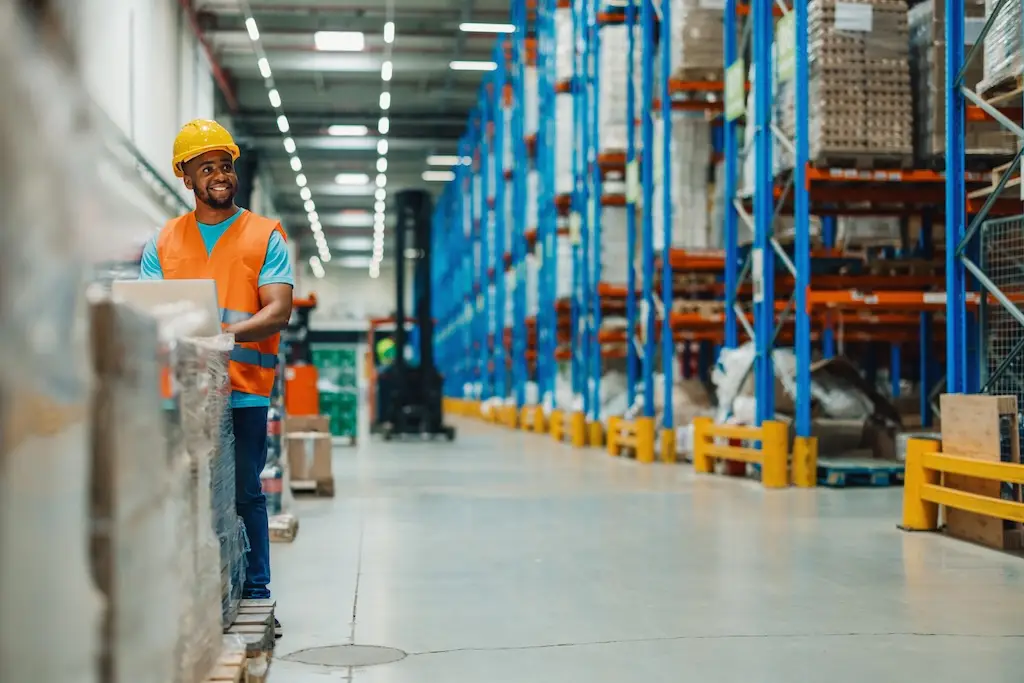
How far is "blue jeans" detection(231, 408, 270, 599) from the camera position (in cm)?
358

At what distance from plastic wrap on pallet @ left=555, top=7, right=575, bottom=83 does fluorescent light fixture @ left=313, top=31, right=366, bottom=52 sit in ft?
25.6

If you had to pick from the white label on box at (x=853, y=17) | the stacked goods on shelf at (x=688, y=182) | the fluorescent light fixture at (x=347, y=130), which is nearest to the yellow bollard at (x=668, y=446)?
the stacked goods on shelf at (x=688, y=182)

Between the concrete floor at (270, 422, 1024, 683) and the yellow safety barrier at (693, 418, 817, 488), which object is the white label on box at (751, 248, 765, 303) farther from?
the concrete floor at (270, 422, 1024, 683)

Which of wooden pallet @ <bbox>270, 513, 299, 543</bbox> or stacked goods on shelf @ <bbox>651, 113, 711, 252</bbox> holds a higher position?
stacked goods on shelf @ <bbox>651, 113, 711, 252</bbox>

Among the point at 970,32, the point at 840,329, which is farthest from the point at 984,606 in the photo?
the point at 840,329

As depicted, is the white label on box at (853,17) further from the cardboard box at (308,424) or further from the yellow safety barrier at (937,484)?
the cardboard box at (308,424)

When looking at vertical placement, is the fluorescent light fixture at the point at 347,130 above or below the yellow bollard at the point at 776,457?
above

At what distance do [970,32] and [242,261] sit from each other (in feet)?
17.8

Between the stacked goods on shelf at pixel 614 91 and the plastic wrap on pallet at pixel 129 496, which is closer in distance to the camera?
the plastic wrap on pallet at pixel 129 496

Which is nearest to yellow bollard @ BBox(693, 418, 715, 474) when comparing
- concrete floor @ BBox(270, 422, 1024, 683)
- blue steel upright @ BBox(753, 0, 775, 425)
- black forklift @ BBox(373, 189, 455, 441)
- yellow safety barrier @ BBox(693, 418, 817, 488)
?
yellow safety barrier @ BBox(693, 418, 817, 488)

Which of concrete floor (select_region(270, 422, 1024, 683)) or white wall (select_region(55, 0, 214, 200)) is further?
white wall (select_region(55, 0, 214, 200))

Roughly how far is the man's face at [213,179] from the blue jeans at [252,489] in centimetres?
65

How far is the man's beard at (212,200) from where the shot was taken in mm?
3619

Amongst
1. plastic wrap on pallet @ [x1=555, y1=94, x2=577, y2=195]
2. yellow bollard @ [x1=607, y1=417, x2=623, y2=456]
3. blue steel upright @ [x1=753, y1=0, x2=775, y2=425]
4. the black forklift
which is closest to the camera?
blue steel upright @ [x1=753, y1=0, x2=775, y2=425]
